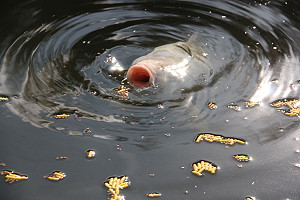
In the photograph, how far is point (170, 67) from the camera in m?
3.11

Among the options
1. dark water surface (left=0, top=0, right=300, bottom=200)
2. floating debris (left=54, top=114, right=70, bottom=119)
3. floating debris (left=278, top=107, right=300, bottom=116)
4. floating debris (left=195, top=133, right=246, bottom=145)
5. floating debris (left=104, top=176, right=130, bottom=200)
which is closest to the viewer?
floating debris (left=104, top=176, right=130, bottom=200)

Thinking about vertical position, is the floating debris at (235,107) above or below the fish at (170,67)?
below

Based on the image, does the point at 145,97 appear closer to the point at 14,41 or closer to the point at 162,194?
the point at 162,194

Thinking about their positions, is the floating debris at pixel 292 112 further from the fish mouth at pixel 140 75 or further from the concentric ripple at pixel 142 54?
the fish mouth at pixel 140 75

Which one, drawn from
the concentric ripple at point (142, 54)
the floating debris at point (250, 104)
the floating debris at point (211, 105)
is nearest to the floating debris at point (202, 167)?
the concentric ripple at point (142, 54)

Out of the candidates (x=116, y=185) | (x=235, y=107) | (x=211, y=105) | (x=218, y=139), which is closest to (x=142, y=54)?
(x=211, y=105)

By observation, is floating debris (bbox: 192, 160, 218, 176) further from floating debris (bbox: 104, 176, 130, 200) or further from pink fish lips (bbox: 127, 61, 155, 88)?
pink fish lips (bbox: 127, 61, 155, 88)

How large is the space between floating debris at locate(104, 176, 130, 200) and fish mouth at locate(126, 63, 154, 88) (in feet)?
2.79

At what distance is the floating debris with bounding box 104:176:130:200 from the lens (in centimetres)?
217

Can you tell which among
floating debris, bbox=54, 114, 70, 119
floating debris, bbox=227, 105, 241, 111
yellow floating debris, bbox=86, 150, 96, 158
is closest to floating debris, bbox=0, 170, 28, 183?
yellow floating debris, bbox=86, 150, 96, 158

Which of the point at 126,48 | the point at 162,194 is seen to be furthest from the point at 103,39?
the point at 162,194

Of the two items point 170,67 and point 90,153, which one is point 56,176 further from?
point 170,67

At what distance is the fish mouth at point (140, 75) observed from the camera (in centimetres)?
292

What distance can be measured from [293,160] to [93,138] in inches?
45.2
